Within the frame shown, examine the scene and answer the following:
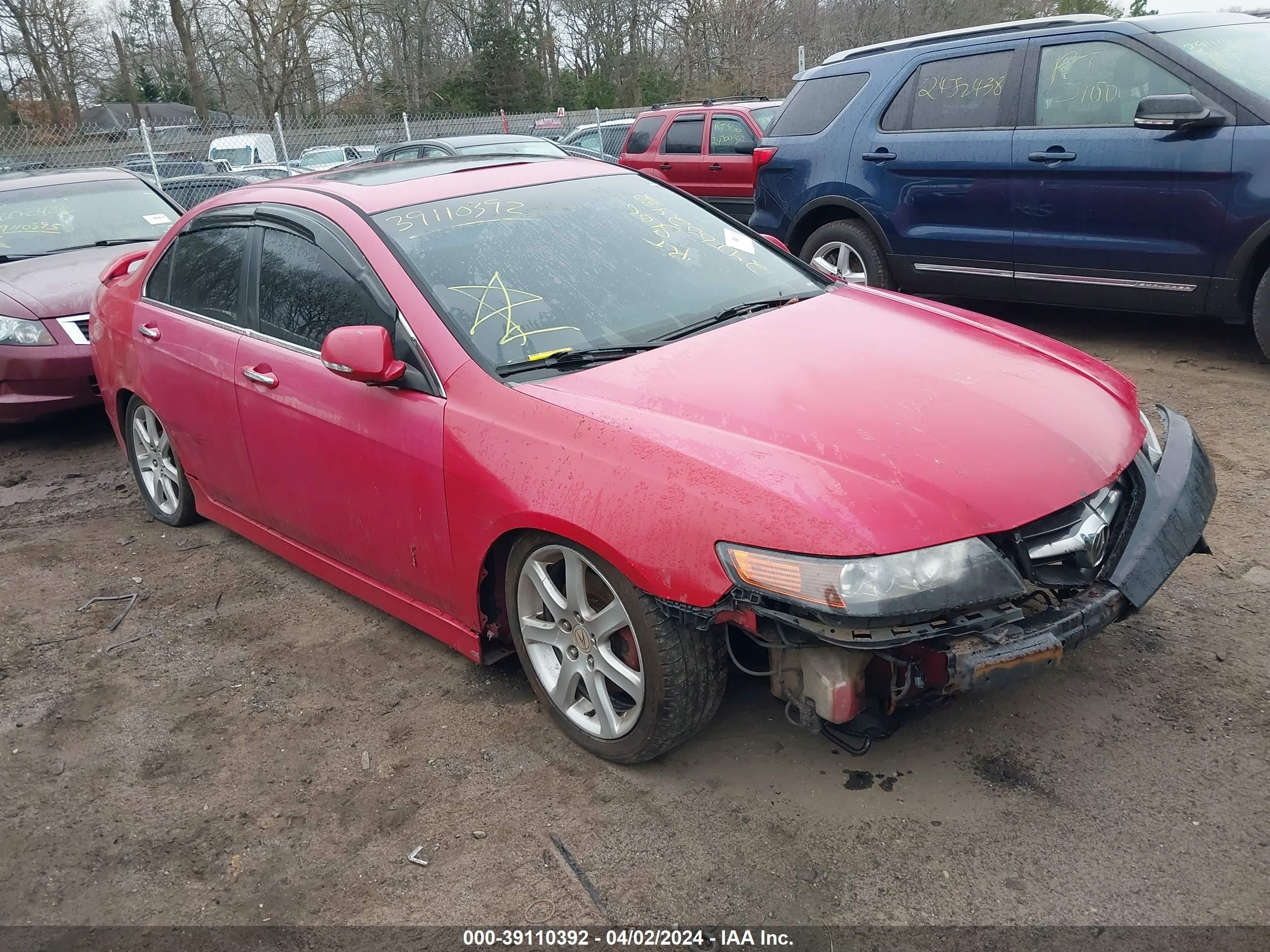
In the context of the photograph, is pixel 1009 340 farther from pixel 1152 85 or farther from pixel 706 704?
pixel 1152 85

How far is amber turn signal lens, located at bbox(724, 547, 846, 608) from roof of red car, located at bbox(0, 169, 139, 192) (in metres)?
7.30

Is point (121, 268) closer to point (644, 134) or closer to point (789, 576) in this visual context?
point (789, 576)

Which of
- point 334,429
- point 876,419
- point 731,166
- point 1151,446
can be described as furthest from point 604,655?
point 731,166

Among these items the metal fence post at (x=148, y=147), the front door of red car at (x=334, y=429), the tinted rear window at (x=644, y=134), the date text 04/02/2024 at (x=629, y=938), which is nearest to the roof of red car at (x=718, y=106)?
the tinted rear window at (x=644, y=134)

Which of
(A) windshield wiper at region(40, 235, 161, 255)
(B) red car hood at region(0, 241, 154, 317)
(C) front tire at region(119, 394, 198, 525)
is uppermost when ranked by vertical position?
(A) windshield wiper at region(40, 235, 161, 255)

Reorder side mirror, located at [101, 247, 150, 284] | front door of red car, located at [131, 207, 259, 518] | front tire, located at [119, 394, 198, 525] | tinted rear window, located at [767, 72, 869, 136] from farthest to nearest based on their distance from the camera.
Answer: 1. tinted rear window, located at [767, 72, 869, 136]
2. side mirror, located at [101, 247, 150, 284]
3. front tire, located at [119, 394, 198, 525]
4. front door of red car, located at [131, 207, 259, 518]

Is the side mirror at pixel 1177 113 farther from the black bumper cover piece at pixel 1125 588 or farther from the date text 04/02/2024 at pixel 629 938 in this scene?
the date text 04/02/2024 at pixel 629 938

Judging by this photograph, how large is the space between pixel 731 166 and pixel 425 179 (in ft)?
27.9

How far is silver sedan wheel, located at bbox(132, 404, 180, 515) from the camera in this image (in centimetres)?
479

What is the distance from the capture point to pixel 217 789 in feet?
9.82

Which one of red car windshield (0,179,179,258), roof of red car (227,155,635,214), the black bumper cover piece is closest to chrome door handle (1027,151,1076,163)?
roof of red car (227,155,635,214)

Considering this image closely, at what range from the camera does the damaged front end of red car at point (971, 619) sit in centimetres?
235

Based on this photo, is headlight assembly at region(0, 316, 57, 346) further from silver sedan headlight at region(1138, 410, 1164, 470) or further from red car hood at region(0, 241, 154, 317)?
silver sedan headlight at region(1138, 410, 1164, 470)

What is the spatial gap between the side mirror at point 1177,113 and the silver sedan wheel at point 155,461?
527 centimetres
